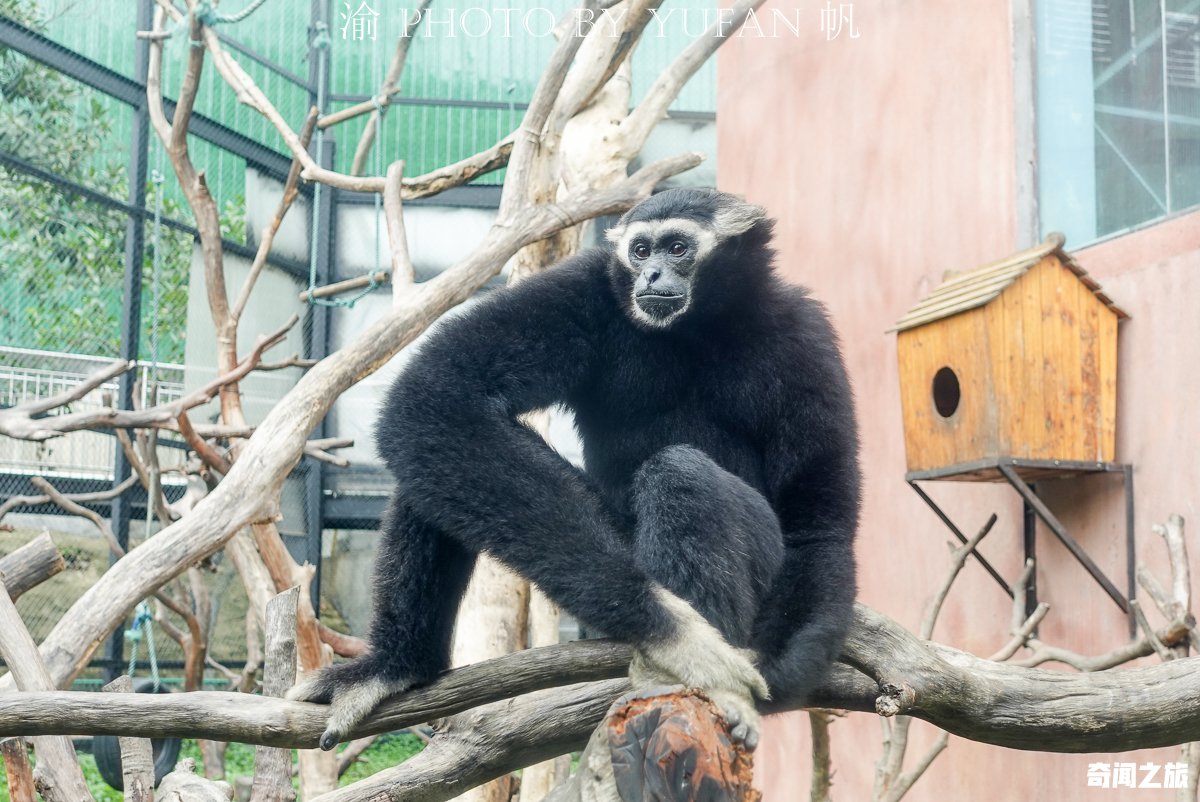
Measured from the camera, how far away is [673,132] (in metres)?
10.0

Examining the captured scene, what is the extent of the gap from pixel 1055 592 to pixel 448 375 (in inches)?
147

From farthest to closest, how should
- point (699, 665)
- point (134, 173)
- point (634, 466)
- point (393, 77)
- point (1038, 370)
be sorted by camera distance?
point (134, 173), point (393, 77), point (1038, 370), point (634, 466), point (699, 665)

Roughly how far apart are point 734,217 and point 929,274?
3267 mm

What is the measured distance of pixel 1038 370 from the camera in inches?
209

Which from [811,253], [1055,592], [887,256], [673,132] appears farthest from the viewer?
[673,132]

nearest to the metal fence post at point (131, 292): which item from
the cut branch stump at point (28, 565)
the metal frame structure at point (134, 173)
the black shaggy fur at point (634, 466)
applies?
the metal frame structure at point (134, 173)

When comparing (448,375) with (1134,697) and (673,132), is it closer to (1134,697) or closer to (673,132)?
(1134,697)

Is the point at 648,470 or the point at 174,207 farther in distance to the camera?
the point at 174,207

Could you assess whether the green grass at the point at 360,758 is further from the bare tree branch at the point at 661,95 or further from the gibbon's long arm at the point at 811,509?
the gibbon's long arm at the point at 811,509

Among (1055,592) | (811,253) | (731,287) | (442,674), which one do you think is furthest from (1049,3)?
(442,674)

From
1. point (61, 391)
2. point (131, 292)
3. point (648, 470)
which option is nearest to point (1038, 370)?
point (648, 470)

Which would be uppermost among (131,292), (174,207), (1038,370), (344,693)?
(174,207)

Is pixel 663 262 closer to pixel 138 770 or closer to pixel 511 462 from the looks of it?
pixel 511 462

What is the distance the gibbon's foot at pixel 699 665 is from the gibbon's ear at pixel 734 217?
144 cm
